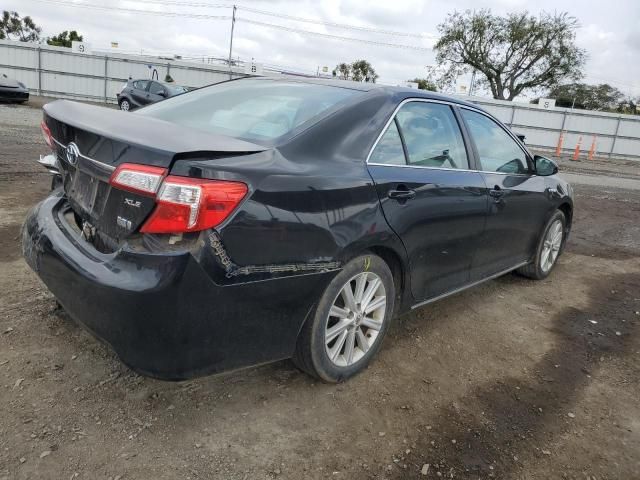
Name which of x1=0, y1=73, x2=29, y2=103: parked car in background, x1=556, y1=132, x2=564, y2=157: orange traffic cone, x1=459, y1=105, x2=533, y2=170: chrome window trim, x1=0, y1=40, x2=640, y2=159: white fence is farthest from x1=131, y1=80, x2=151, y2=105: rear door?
x1=556, y1=132, x2=564, y2=157: orange traffic cone

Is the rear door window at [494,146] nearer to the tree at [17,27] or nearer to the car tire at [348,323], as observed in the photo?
the car tire at [348,323]

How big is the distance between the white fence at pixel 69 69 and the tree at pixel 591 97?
42734mm

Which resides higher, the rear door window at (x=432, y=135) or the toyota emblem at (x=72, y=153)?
the rear door window at (x=432, y=135)

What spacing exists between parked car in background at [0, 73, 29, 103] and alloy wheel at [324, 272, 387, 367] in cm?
2023

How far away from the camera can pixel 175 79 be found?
91.1ft

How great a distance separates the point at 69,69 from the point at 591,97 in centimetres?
5477

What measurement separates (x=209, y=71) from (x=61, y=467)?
28.1 meters

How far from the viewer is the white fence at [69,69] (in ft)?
84.0

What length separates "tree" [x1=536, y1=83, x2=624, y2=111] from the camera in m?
55.2

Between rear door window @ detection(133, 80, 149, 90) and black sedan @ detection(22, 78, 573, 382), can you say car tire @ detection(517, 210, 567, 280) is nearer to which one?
Answer: black sedan @ detection(22, 78, 573, 382)

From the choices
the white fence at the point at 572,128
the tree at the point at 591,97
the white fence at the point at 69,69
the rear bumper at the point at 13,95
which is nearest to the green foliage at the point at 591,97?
the tree at the point at 591,97

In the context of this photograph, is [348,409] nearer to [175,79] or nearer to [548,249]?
[548,249]

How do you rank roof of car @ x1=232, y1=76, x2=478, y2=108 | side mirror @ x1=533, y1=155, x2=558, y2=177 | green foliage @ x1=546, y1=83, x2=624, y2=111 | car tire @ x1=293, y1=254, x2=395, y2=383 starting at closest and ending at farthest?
car tire @ x1=293, y1=254, x2=395, y2=383, roof of car @ x1=232, y1=76, x2=478, y2=108, side mirror @ x1=533, y1=155, x2=558, y2=177, green foliage @ x1=546, y1=83, x2=624, y2=111

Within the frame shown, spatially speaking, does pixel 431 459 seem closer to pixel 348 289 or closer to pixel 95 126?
pixel 348 289
